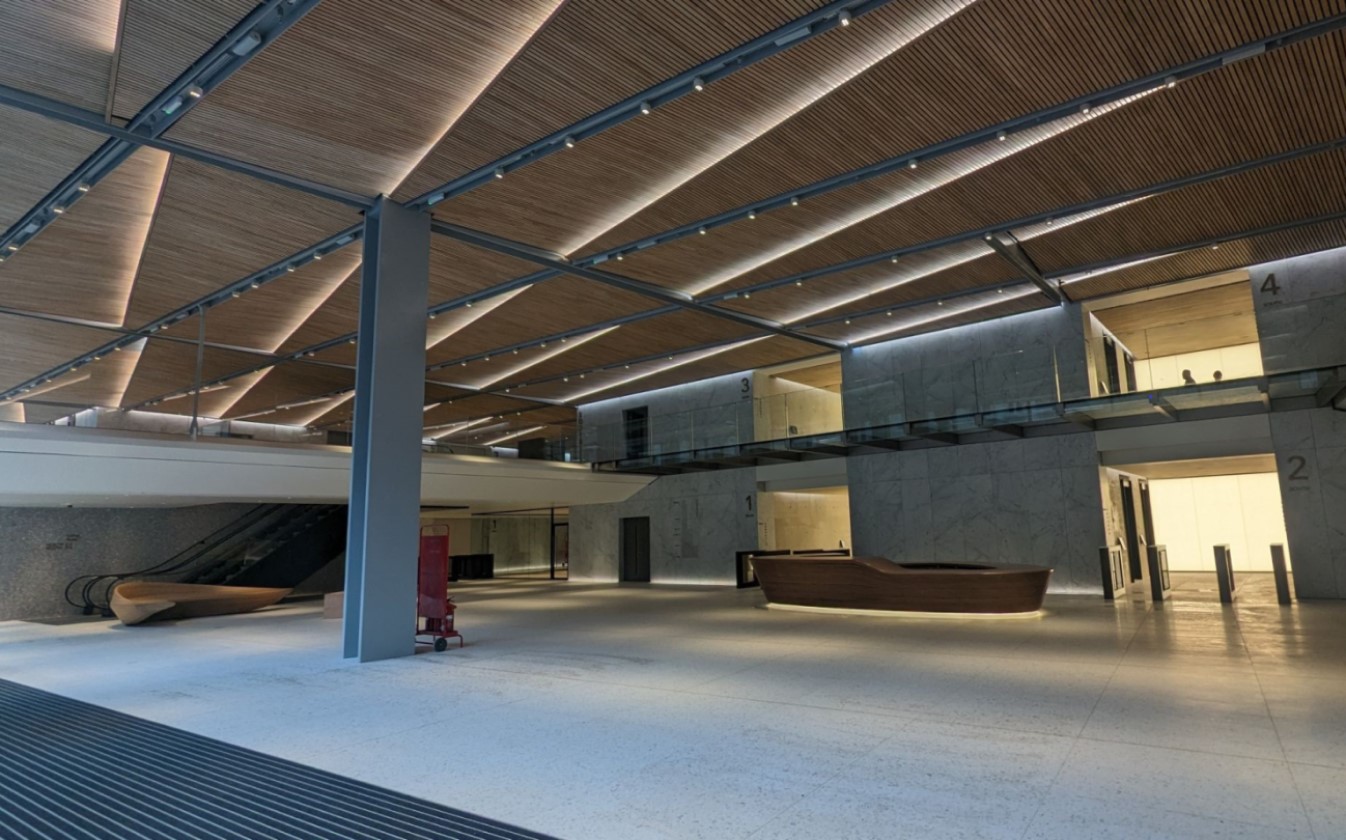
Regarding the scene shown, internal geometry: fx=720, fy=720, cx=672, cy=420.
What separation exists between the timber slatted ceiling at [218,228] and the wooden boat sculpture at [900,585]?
9462 millimetres

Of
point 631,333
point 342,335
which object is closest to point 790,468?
point 631,333

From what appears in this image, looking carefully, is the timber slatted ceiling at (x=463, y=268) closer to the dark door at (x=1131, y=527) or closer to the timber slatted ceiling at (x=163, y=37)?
the timber slatted ceiling at (x=163, y=37)

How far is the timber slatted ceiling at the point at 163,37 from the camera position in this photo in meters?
6.18

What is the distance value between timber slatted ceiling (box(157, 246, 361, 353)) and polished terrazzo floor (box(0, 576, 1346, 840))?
6047mm

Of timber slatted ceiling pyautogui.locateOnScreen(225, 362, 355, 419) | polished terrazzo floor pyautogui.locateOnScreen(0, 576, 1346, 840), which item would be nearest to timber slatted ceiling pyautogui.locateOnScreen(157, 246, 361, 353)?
timber slatted ceiling pyautogui.locateOnScreen(225, 362, 355, 419)

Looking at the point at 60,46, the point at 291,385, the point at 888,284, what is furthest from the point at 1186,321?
the point at 291,385

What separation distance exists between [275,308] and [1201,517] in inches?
974

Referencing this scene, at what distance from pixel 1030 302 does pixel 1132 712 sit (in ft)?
39.6

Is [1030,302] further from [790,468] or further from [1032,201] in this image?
[790,468]

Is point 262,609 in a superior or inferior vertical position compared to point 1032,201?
inferior

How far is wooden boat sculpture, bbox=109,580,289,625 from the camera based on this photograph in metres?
12.9

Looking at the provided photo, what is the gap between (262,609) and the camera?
15828mm

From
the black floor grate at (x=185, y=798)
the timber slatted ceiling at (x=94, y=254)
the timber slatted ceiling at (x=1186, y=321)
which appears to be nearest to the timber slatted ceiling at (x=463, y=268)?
the timber slatted ceiling at (x=94, y=254)

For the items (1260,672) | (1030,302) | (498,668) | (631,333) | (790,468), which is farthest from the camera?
(790,468)
